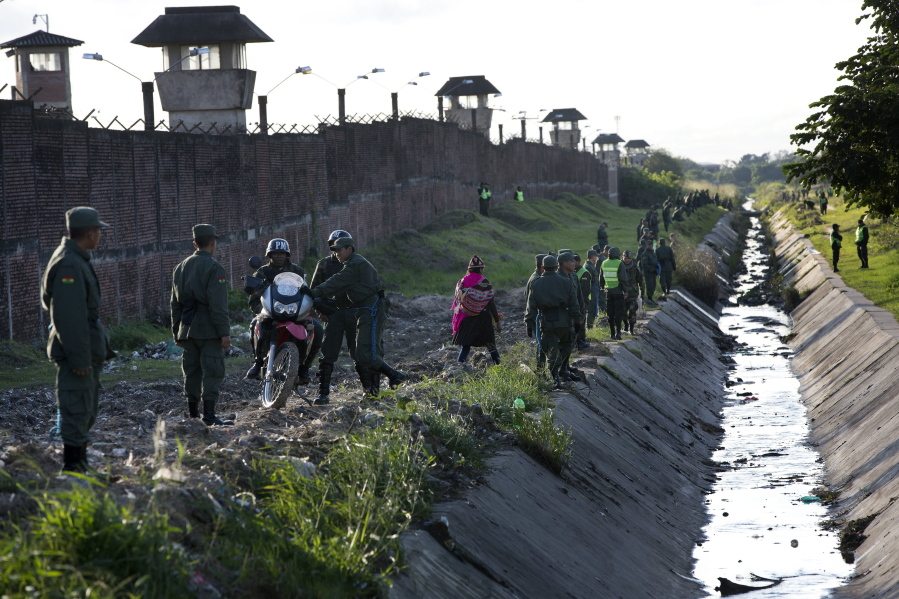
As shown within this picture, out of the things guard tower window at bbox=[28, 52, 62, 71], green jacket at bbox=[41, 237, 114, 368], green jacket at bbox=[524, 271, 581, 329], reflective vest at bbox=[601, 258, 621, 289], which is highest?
guard tower window at bbox=[28, 52, 62, 71]

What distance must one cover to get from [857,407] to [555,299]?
746cm

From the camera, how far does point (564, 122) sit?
333ft

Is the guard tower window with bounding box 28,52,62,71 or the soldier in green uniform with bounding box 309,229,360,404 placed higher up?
the guard tower window with bounding box 28,52,62,71

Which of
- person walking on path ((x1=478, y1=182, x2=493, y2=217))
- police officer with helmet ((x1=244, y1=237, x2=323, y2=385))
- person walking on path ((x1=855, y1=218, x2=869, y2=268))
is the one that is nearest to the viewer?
police officer with helmet ((x1=244, y1=237, x2=323, y2=385))

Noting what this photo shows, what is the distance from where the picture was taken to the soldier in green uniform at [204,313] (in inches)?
463

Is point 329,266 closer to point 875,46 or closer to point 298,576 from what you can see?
point 298,576

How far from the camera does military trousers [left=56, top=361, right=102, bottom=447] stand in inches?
332

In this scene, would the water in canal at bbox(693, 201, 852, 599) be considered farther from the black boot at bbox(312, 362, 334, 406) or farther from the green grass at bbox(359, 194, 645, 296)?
the green grass at bbox(359, 194, 645, 296)

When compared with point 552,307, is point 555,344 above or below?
below

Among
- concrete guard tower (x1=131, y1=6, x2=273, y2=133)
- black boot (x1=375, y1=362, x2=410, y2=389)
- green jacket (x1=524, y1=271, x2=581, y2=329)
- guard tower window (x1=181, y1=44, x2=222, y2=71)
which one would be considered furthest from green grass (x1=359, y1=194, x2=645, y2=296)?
black boot (x1=375, y1=362, x2=410, y2=389)

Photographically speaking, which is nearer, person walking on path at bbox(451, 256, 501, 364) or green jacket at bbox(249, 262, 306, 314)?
green jacket at bbox(249, 262, 306, 314)

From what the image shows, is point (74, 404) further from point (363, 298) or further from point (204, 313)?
point (363, 298)

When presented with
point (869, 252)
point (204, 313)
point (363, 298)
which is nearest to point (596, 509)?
point (363, 298)

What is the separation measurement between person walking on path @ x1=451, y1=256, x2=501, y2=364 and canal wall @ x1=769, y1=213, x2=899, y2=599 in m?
4.70
